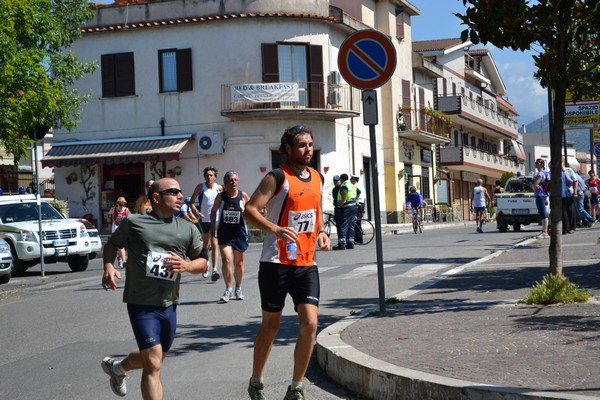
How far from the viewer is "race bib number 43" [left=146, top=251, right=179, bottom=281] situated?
6.14m

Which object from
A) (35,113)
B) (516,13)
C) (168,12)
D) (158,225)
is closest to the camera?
(158,225)

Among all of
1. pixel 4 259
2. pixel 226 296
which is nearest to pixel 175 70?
pixel 4 259

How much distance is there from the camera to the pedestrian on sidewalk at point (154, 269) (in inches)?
237

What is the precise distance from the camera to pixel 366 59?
33.4 feet

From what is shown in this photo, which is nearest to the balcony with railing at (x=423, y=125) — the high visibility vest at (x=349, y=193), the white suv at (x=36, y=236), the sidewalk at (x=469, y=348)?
the high visibility vest at (x=349, y=193)

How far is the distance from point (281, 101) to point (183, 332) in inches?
1124

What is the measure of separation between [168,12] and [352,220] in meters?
19.5

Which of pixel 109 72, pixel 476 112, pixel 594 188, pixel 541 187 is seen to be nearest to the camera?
pixel 541 187

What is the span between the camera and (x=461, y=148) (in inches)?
2367

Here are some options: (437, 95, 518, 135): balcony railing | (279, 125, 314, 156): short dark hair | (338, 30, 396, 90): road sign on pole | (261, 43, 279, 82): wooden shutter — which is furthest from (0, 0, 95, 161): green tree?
(437, 95, 518, 135): balcony railing

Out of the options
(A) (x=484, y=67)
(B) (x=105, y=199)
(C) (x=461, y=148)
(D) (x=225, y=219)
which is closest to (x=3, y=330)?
(D) (x=225, y=219)

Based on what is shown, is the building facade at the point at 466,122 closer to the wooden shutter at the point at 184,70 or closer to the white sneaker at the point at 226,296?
the wooden shutter at the point at 184,70

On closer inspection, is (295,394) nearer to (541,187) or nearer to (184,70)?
(541,187)

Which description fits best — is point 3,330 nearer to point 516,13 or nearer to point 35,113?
point 516,13
